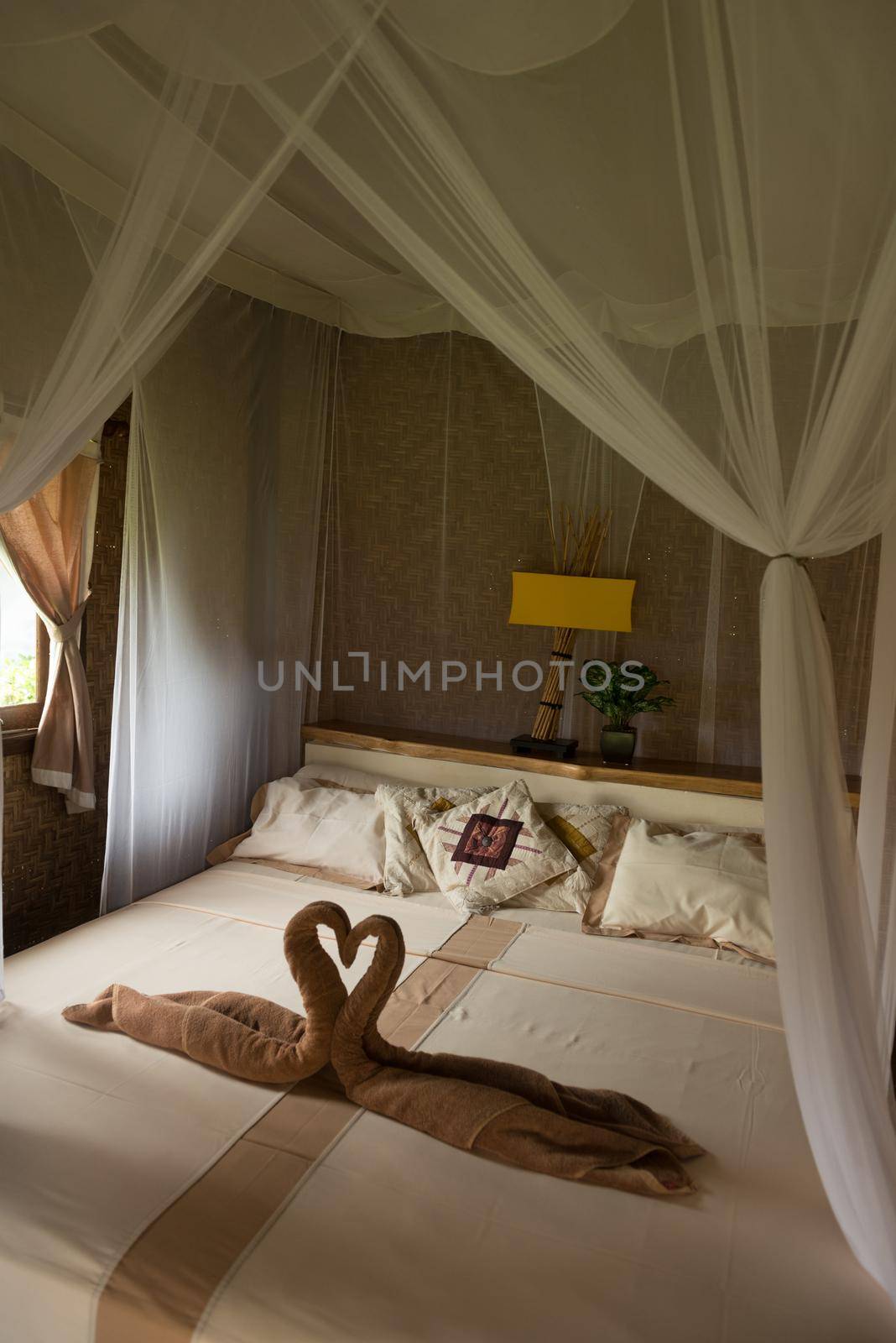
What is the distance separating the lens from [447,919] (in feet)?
9.36

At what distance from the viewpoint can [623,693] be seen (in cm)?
329

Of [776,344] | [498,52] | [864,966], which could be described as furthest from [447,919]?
[498,52]

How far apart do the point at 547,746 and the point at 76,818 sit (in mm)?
1620

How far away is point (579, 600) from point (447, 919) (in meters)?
1.18

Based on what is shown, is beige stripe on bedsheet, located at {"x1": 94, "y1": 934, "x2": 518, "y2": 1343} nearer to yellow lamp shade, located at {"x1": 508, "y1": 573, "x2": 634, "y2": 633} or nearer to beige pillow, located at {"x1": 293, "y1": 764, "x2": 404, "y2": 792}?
beige pillow, located at {"x1": 293, "y1": 764, "x2": 404, "y2": 792}

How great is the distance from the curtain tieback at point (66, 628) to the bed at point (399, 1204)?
3.40 ft

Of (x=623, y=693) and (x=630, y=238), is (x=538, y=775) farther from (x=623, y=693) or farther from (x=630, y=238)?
(x=630, y=238)

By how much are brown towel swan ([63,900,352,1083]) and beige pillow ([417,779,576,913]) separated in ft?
3.41

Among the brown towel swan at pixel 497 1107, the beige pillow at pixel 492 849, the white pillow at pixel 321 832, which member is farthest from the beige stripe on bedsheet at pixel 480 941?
the brown towel swan at pixel 497 1107

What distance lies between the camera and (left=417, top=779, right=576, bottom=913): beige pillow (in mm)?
2939

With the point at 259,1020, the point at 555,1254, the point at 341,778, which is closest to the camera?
the point at 555,1254

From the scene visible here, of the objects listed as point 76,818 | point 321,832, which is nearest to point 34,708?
point 76,818

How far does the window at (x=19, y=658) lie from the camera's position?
282cm

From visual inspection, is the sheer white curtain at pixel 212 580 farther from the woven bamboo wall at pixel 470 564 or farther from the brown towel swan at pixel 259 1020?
the brown towel swan at pixel 259 1020
